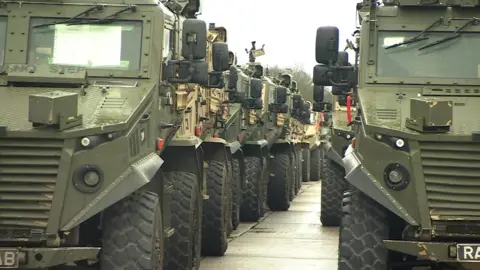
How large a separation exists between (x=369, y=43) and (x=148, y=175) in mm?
2512

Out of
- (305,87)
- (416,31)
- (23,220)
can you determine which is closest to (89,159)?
(23,220)

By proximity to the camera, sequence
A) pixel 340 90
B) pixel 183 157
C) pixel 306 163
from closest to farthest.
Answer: pixel 340 90 < pixel 183 157 < pixel 306 163

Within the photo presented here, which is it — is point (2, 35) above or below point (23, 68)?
above

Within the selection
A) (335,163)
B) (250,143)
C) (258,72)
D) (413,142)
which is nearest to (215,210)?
(335,163)

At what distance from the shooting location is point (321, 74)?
8.34m

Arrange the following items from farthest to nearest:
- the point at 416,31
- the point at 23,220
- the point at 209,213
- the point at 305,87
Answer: the point at 305,87
the point at 209,213
the point at 416,31
the point at 23,220

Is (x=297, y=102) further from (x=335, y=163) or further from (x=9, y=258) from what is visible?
(x=9, y=258)

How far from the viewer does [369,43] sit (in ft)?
26.9

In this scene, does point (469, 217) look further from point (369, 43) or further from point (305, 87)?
point (305, 87)

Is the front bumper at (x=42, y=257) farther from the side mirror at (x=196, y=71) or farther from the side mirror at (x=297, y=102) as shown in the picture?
the side mirror at (x=297, y=102)

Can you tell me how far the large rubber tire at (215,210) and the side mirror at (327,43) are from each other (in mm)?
3481

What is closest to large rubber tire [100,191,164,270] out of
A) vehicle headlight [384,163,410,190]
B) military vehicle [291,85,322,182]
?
vehicle headlight [384,163,410,190]

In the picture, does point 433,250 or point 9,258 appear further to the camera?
point 433,250

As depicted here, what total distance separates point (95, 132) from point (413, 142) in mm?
2284
